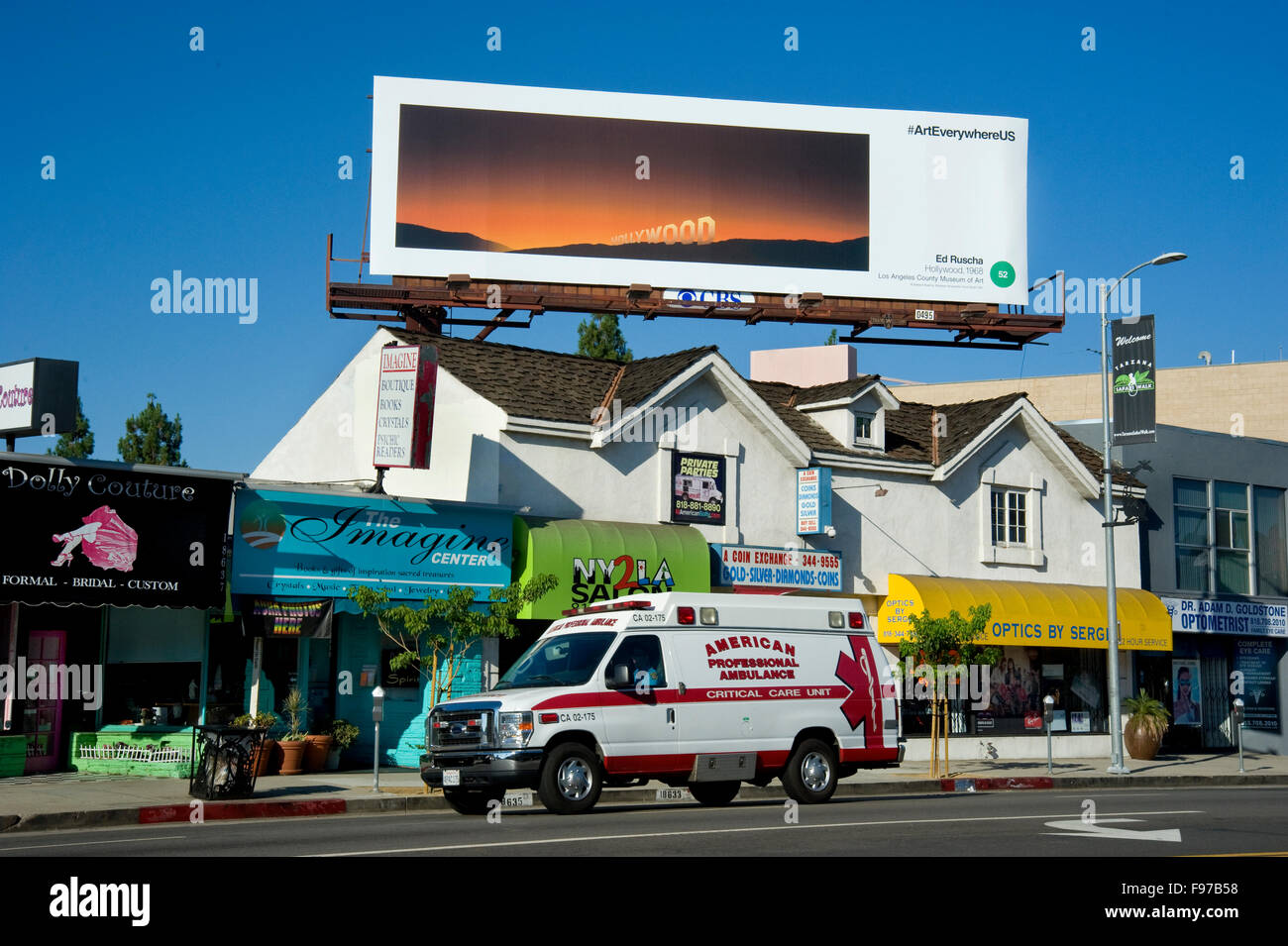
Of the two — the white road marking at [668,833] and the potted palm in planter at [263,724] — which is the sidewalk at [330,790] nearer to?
the potted palm in planter at [263,724]

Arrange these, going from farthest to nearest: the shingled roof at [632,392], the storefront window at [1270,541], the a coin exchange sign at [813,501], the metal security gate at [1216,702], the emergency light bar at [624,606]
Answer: the storefront window at [1270,541] < the metal security gate at [1216,702] < the a coin exchange sign at [813,501] < the shingled roof at [632,392] < the emergency light bar at [624,606]

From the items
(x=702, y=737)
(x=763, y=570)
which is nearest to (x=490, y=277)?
(x=763, y=570)

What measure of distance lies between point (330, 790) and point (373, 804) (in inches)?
58.3

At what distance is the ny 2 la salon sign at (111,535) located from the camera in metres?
21.5

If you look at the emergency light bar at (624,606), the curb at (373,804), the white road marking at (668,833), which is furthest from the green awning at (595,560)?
the white road marking at (668,833)

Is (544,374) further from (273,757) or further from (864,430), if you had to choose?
(273,757)

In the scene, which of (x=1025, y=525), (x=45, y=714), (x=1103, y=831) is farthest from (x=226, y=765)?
(x=1025, y=525)

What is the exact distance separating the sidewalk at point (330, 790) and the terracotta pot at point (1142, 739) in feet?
10.9

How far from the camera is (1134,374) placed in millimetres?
29469

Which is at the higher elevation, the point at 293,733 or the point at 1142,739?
the point at 293,733

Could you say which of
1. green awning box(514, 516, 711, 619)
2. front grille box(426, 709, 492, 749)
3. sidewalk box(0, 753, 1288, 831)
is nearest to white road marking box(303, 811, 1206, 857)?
front grille box(426, 709, 492, 749)

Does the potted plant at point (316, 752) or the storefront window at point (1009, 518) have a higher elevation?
the storefront window at point (1009, 518)

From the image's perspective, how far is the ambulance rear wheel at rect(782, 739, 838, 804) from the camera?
18.6 meters
